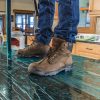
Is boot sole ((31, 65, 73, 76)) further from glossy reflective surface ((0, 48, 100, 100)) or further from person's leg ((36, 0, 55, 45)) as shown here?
person's leg ((36, 0, 55, 45))

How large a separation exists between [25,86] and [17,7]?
5.46 m

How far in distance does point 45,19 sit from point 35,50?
0.17 meters

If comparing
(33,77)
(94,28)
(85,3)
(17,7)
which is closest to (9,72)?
(33,77)

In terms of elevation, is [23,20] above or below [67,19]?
above

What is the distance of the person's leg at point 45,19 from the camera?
1037 millimetres

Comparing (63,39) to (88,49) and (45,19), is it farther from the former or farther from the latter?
(88,49)

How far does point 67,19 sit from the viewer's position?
841mm

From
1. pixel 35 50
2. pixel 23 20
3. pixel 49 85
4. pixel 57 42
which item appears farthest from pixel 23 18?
pixel 49 85

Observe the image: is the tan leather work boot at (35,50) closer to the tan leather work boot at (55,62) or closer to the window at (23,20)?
the tan leather work boot at (55,62)

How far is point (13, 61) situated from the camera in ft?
3.43

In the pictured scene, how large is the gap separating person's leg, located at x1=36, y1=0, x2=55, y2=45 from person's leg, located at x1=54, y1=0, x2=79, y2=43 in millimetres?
174

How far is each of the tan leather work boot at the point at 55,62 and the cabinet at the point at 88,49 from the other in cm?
226

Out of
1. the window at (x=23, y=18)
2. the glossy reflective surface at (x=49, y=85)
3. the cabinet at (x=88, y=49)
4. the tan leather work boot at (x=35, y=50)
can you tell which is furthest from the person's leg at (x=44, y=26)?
the window at (x=23, y=18)

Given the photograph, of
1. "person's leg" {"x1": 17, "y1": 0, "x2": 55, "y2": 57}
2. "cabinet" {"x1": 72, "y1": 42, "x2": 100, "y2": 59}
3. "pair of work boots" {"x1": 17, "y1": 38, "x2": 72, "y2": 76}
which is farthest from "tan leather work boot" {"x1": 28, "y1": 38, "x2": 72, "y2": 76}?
"cabinet" {"x1": 72, "y1": 42, "x2": 100, "y2": 59}
